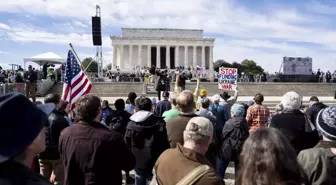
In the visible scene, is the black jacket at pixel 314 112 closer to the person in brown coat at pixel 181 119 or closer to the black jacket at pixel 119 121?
the person in brown coat at pixel 181 119

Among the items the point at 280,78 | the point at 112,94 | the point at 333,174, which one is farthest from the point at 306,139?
the point at 280,78

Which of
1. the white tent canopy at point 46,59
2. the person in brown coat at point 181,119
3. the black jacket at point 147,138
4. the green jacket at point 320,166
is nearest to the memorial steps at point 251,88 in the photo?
the white tent canopy at point 46,59

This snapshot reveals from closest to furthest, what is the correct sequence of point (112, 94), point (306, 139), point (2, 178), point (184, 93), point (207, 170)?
point (2, 178) → point (207, 170) → point (184, 93) → point (306, 139) → point (112, 94)

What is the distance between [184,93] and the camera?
4727 millimetres

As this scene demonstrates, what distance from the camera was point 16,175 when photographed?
166 cm

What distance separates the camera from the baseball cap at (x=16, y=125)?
5.42 feet

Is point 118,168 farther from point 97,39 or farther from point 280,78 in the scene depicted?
point 280,78

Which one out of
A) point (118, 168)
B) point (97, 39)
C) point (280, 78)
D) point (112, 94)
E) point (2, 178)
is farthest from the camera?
point (280, 78)

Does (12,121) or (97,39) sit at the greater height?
(97,39)

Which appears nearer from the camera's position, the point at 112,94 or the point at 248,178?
the point at 248,178

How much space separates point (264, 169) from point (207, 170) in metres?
0.69

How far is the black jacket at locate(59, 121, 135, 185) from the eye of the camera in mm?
3566

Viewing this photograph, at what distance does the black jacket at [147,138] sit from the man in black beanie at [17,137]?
3.18m

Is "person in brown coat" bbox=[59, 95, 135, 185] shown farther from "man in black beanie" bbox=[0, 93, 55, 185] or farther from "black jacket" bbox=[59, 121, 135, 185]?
"man in black beanie" bbox=[0, 93, 55, 185]
